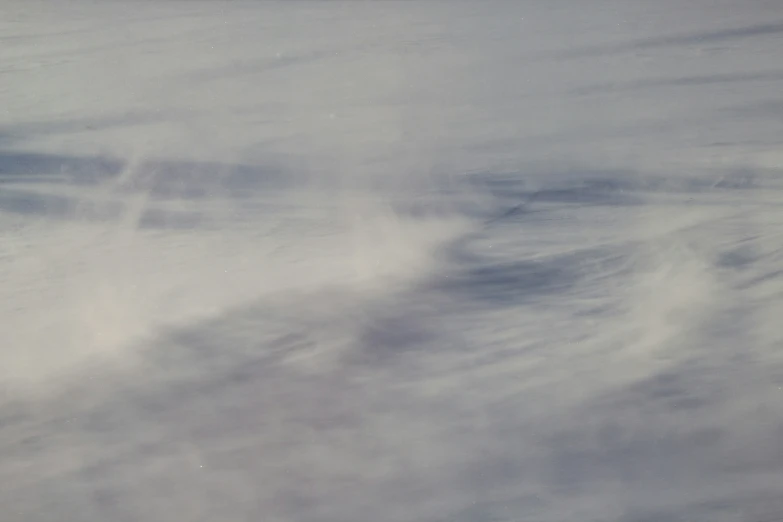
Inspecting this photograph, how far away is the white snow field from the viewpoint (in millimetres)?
1121

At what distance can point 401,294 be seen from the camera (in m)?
1.57

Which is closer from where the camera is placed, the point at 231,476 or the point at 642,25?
the point at 231,476

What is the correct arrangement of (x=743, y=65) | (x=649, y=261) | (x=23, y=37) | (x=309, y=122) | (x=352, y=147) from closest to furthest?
(x=649, y=261) < (x=352, y=147) < (x=309, y=122) < (x=743, y=65) < (x=23, y=37)

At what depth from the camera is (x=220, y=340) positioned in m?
1.45

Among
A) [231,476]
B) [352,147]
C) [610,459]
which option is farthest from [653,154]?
[231,476]

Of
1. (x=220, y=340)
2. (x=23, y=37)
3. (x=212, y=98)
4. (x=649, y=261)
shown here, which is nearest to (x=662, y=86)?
(x=649, y=261)

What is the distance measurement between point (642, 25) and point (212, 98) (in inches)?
70.5

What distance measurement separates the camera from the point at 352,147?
2.35 meters

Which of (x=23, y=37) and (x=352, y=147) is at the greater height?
(x=23, y=37)

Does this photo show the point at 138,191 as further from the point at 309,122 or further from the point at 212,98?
the point at 212,98

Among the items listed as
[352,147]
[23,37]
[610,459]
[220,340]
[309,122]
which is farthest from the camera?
[23,37]

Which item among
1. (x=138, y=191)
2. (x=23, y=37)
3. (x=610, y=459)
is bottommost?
(x=610, y=459)

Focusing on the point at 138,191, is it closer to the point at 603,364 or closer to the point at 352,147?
the point at 352,147

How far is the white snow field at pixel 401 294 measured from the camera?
112cm
